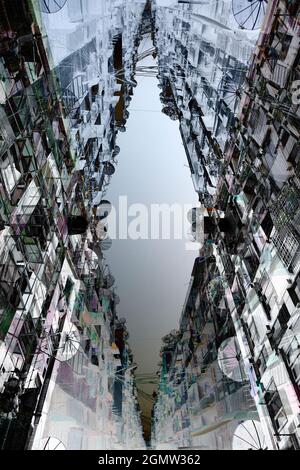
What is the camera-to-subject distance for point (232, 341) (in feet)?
41.6

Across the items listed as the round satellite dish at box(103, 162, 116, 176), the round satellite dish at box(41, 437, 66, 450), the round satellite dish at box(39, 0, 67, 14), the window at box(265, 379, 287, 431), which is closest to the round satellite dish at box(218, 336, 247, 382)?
the window at box(265, 379, 287, 431)

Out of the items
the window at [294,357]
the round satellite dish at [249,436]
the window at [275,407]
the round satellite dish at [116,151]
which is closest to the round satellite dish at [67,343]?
the round satellite dish at [249,436]

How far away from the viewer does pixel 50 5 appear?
33.8 feet

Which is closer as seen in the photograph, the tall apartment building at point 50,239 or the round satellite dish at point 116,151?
the tall apartment building at point 50,239

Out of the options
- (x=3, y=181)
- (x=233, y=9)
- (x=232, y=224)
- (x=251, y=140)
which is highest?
(x=233, y=9)

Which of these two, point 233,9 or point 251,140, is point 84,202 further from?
point 233,9

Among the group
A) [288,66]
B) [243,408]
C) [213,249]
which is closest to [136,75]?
[213,249]

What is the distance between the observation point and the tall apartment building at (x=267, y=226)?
28.9ft

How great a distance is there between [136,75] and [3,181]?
2236 cm

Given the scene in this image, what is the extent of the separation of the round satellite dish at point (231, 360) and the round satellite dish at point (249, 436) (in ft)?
5.20

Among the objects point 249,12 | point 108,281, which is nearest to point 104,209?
point 108,281

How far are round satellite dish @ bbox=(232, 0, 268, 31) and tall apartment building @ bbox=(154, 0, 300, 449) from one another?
0.34 metres

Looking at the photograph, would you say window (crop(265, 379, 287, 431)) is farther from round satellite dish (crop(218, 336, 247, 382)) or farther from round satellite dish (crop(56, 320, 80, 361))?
round satellite dish (crop(56, 320, 80, 361))

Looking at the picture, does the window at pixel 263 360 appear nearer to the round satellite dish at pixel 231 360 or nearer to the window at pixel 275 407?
the window at pixel 275 407
